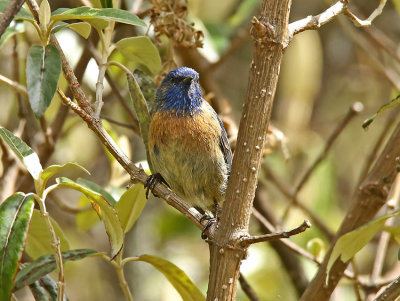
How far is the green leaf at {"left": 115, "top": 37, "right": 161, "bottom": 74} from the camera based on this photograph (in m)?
2.92

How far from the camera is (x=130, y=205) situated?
9.15 feet

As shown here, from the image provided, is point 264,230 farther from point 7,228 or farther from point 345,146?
point 345,146

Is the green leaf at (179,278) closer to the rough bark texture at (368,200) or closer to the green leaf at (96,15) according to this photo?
the rough bark texture at (368,200)

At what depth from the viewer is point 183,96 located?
3805 millimetres

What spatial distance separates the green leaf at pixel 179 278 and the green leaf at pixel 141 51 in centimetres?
95

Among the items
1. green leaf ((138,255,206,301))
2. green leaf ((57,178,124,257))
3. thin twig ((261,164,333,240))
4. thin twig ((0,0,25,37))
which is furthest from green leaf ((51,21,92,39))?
thin twig ((261,164,333,240))

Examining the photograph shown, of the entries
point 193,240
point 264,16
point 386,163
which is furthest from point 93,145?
point 264,16

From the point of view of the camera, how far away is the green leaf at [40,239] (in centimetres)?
280

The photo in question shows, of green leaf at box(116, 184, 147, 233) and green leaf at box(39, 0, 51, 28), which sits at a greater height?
green leaf at box(39, 0, 51, 28)

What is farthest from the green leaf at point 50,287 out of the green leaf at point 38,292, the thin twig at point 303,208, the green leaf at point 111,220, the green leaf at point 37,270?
the thin twig at point 303,208

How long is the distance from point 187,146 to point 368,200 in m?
1.08

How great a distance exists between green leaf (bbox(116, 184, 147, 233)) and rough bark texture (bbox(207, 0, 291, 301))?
1.74 feet

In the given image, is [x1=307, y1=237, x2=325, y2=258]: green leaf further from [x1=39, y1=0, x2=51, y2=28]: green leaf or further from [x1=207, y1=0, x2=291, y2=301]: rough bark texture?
[x1=39, y1=0, x2=51, y2=28]: green leaf

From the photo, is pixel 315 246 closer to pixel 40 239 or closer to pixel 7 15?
pixel 40 239
